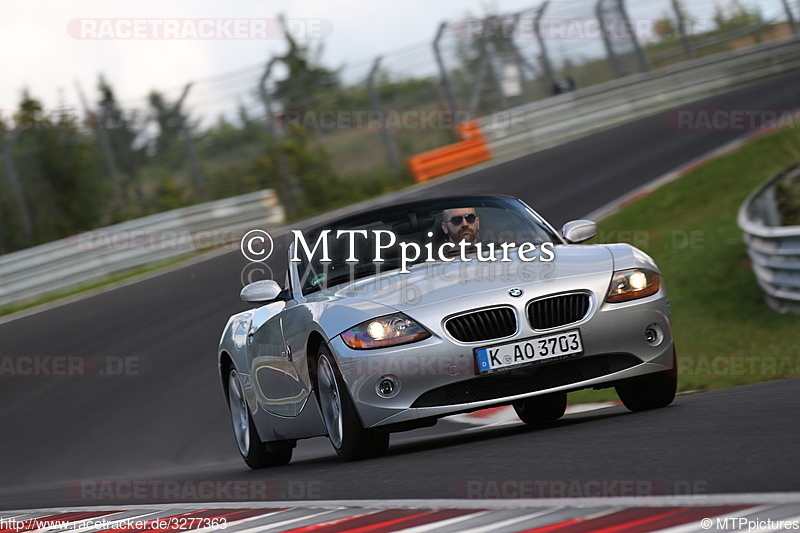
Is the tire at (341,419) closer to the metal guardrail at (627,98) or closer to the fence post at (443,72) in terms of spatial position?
the metal guardrail at (627,98)

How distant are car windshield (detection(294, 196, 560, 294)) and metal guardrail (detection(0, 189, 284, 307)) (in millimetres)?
12949

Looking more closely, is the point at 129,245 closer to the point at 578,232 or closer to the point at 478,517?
the point at 578,232

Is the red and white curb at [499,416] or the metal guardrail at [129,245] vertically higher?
the metal guardrail at [129,245]

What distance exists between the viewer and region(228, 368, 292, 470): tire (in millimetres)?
8031

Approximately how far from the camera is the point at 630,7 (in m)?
27.3

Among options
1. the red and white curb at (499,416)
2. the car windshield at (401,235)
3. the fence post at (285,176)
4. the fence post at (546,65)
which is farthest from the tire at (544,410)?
the fence post at (546,65)

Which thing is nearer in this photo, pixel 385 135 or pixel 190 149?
pixel 190 149

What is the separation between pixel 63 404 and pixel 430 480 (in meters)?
8.28

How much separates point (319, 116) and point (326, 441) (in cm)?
1584

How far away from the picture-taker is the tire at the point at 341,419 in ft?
20.2

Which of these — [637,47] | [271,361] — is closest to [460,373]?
[271,361]

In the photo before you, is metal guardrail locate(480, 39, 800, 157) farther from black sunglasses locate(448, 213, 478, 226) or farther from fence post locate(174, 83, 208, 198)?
black sunglasses locate(448, 213, 478, 226)

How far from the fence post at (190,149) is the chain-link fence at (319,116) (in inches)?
1.0

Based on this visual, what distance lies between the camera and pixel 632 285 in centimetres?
639
